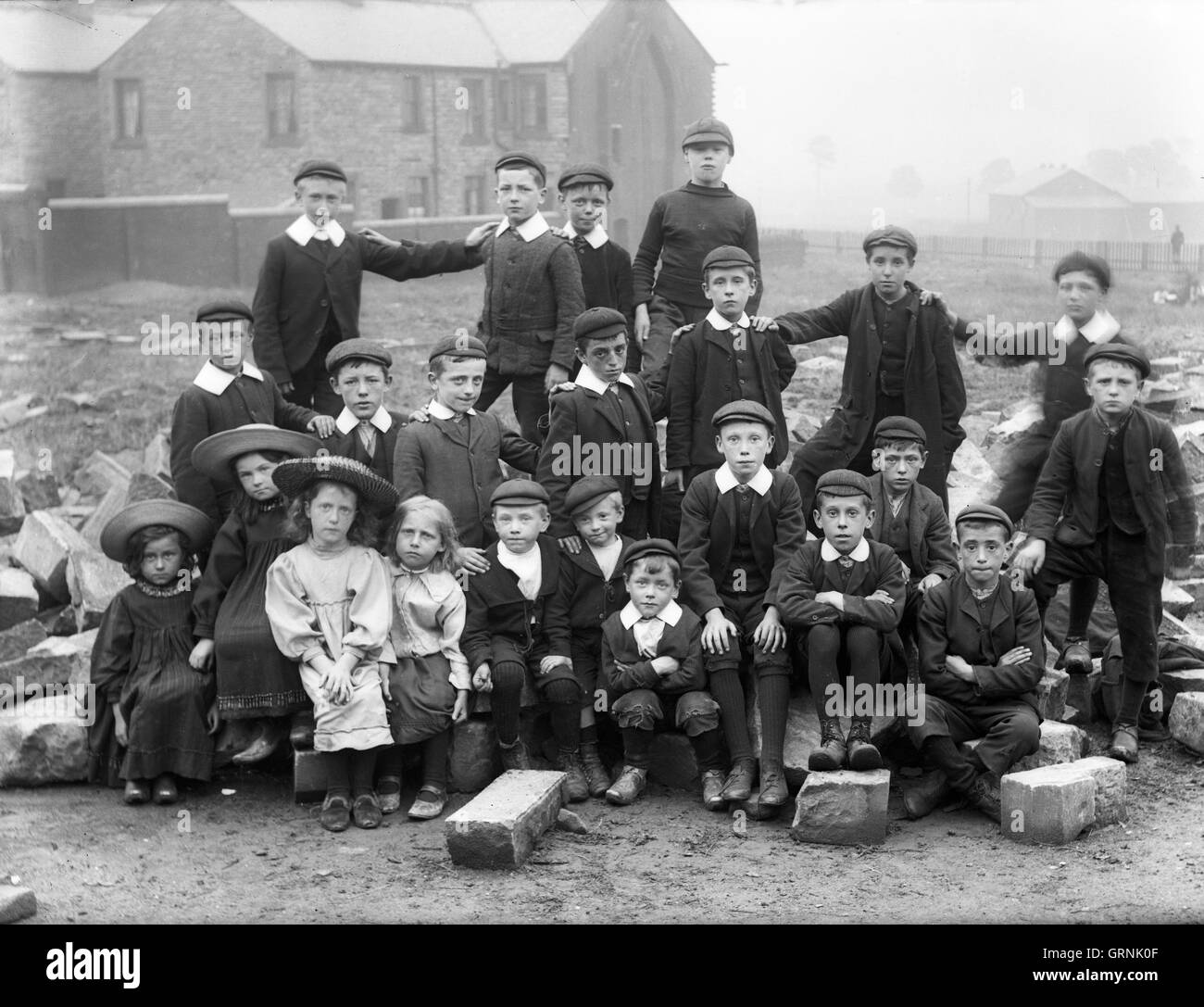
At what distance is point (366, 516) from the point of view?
20.8 ft

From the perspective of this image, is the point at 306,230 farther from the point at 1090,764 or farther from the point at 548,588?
the point at 1090,764

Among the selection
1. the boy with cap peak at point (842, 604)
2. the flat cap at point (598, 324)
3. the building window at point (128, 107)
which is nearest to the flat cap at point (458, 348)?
the flat cap at point (598, 324)

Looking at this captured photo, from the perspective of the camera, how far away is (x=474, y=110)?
33406 mm

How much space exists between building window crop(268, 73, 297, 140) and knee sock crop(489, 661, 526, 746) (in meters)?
28.8

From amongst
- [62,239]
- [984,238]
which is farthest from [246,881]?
[984,238]

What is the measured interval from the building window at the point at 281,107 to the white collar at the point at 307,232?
2643 cm

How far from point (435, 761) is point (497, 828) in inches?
33.0


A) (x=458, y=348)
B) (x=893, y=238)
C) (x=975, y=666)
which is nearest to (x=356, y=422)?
(x=458, y=348)

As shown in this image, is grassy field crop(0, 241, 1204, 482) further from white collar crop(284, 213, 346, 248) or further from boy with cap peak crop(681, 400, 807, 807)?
boy with cap peak crop(681, 400, 807, 807)

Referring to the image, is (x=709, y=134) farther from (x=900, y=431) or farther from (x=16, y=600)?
(x=16, y=600)

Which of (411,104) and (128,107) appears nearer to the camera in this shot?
(411,104)

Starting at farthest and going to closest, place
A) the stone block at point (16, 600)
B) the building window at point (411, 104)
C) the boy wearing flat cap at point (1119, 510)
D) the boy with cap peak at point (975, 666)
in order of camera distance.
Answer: the building window at point (411, 104), the stone block at point (16, 600), the boy wearing flat cap at point (1119, 510), the boy with cap peak at point (975, 666)

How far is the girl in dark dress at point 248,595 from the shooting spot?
6227 millimetres

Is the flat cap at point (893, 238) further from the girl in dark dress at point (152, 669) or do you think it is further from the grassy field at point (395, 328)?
the grassy field at point (395, 328)
